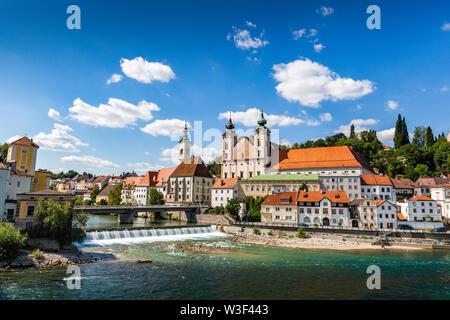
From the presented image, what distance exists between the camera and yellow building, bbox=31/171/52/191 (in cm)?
4194

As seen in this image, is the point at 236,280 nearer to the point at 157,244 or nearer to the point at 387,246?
the point at 157,244

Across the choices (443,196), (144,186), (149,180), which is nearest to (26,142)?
(149,180)

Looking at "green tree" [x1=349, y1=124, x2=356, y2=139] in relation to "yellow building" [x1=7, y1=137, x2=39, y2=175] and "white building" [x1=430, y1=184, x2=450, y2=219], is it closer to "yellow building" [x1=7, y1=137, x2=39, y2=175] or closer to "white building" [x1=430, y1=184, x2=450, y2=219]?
"white building" [x1=430, y1=184, x2=450, y2=219]

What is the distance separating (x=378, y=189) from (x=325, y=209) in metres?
18.7

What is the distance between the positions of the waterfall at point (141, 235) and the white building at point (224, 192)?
16.3 metres

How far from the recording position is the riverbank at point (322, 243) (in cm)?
4400

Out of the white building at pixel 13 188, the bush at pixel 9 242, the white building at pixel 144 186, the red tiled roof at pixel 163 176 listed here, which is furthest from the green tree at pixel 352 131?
the bush at pixel 9 242

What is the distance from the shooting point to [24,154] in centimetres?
4100

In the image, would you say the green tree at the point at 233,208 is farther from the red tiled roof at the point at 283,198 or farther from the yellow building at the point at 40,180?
the yellow building at the point at 40,180
